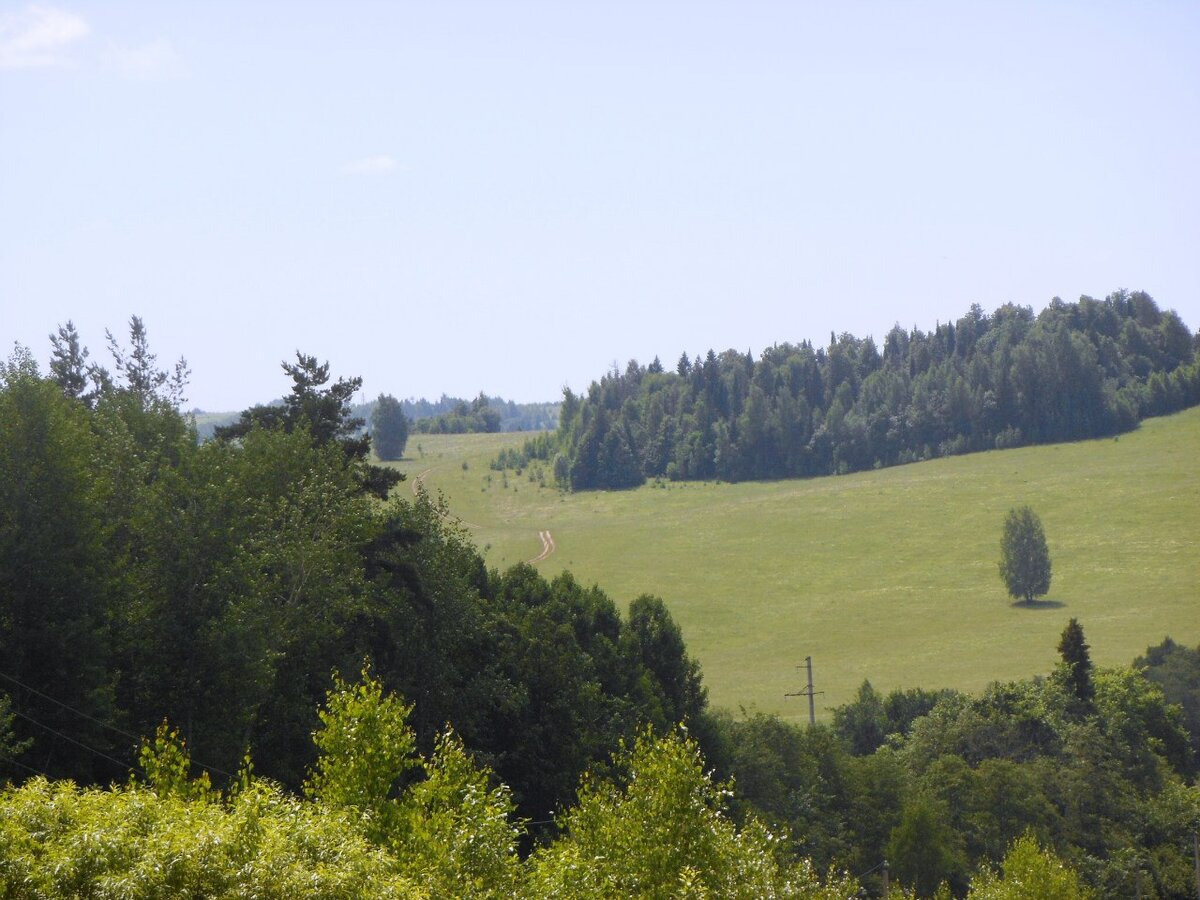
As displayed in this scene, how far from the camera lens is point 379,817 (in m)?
26.2

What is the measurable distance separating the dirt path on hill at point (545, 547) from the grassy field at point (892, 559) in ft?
4.08

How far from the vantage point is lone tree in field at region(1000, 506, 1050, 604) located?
425 ft

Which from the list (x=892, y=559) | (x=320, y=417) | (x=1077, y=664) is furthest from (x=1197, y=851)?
(x=892, y=559)

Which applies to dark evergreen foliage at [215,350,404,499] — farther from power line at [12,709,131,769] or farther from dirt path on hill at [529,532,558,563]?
dirt path on hill at [529,532,558,563]

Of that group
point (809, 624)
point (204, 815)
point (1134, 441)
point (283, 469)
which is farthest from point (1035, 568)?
point (204, 815)

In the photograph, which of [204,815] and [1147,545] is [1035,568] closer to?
[1147,545]

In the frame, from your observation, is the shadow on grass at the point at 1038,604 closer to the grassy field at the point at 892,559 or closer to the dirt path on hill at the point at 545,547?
the grassy field at the point at 892,559

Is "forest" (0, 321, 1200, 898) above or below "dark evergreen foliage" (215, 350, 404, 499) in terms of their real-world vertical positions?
below

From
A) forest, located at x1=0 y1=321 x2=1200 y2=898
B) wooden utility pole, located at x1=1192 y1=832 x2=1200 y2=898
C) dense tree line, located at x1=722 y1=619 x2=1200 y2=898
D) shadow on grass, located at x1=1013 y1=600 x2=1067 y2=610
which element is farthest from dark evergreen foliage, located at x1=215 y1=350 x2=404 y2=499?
shadow on grass, located at x1=1013 y1=600 x2=1067 y2=610

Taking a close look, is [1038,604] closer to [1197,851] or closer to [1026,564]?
[1026,564]

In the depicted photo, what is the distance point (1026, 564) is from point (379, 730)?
371ft

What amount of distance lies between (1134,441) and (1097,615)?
81.0m

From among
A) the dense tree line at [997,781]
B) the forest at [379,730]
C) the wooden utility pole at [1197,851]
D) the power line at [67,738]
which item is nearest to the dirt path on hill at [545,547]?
the dense tree line at [997,781]

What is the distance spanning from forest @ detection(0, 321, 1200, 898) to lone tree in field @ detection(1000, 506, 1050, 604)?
45.1 m
